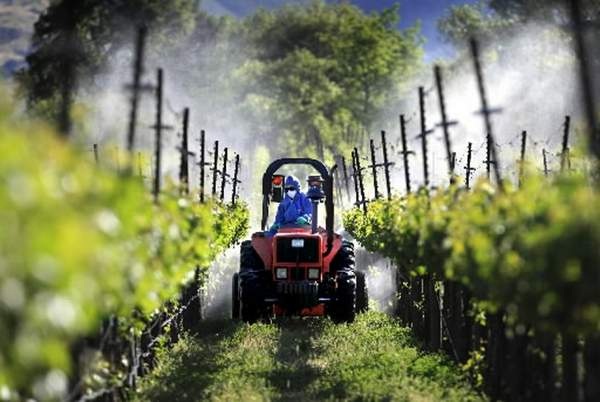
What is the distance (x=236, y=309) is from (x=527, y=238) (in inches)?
499

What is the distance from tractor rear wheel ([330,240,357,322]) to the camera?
1848 centimetres

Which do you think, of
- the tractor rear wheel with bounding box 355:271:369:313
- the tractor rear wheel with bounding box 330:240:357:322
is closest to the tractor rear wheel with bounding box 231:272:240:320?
the tractor rear wheel with bounding box 330:240:357:322

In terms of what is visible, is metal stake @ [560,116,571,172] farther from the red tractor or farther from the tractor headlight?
the tractor headlight

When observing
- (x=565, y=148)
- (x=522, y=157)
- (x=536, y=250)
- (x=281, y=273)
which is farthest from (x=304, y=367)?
(x=536, y=250)

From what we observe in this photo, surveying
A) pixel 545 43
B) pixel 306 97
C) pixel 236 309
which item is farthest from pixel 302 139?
pixel 236 309

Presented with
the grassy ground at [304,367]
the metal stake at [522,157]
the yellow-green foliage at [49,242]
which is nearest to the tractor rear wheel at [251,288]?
the grassy ground at [304,367]

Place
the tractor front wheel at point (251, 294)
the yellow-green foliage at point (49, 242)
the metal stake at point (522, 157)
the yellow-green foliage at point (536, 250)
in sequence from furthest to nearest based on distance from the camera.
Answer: the tractor front wheel at point (251, 294), the metal stake at point (522, 157), the yellow-green foliage at point (536, 250), the yellow-green foliage at point (49, 242)

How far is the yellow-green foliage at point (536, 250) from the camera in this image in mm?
7191

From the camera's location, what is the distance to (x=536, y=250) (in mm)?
7523

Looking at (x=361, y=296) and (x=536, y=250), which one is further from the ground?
(x=361, y=296)

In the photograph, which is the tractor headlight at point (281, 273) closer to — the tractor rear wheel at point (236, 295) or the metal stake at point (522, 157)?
the tractor rear wheel at point (236, 295)

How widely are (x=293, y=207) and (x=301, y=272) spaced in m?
1.56

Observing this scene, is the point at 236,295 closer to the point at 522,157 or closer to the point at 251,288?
the point at 251,288

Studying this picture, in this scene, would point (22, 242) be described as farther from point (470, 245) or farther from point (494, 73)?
point (494, 73)
